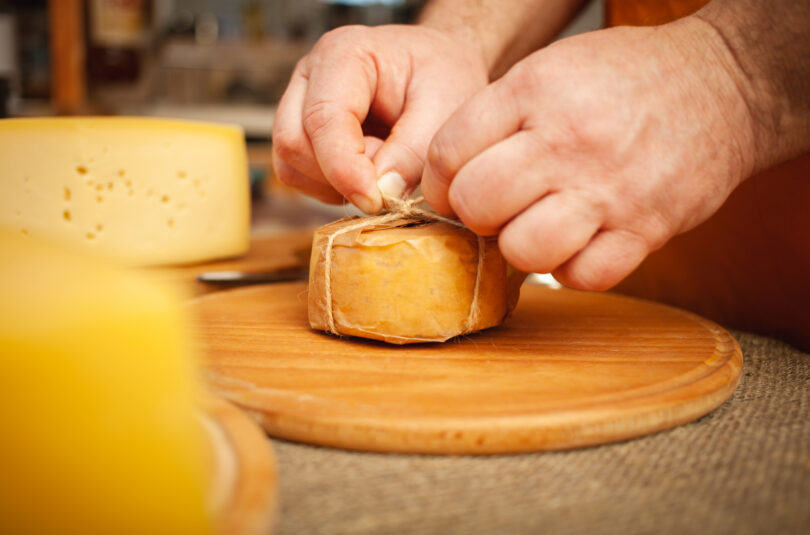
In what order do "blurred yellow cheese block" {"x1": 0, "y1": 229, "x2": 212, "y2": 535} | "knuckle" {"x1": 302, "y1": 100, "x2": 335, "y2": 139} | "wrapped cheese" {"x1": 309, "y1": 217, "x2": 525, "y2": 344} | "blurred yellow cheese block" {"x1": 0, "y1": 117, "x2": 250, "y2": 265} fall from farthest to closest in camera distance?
"blurred yellow cheese block" {"x1": 0, "y1": 117, "x2": 250, "y2": 265} < "knuckle" {"x1": 302, "y1": 100, "x2": 335, "y2": 139} < "wrapped cheese" {"x1": 309, "y1": 217, "x2": 525, "y2": 344} < "blurred yellow cheese block" {"x1": 0, "y1": 229, "x2": 212, "y2": 535}

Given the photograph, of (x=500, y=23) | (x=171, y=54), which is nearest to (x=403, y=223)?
(x=500, y=23)

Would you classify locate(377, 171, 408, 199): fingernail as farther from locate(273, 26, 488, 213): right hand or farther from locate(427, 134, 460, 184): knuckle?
locate(427, 134, 460, 184): knuckle

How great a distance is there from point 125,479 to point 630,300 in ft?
2.89

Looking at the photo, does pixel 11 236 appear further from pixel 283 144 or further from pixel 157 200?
pixel 157 200

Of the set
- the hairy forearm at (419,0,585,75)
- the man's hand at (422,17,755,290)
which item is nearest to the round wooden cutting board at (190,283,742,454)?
the man's hand at (422,17,755,290)

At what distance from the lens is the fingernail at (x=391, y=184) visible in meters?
0.88

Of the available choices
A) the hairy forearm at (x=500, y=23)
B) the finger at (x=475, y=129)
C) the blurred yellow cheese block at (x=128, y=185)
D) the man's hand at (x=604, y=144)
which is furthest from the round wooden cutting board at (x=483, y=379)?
the hairy forearm at (x=500, y=23)

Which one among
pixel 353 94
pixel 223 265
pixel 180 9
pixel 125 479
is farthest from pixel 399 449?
pixel 180 9

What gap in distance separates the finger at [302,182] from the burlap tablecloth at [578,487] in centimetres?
62

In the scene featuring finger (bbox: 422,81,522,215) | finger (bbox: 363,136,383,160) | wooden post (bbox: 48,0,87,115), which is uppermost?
finger (bbox: 422,81,522,215)

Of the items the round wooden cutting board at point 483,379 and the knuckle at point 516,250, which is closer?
the round wooden cutting board at point 483,379

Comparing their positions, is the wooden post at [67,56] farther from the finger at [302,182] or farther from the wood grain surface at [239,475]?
the wood grain surface at [239,475]

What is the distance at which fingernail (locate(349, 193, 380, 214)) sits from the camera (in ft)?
2.87

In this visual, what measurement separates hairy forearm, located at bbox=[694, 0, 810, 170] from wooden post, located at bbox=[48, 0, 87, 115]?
3.50 meters
